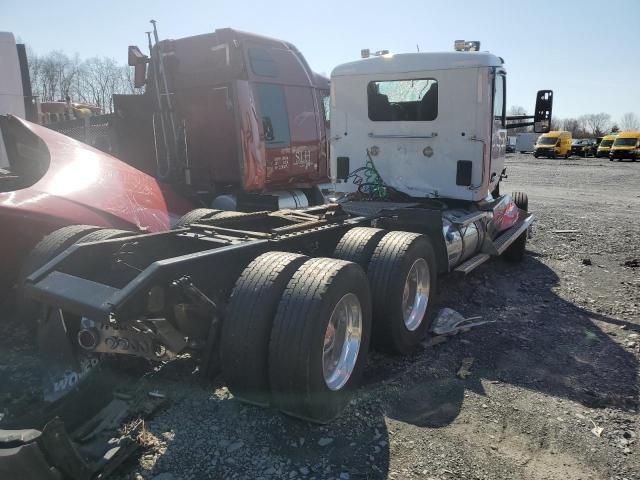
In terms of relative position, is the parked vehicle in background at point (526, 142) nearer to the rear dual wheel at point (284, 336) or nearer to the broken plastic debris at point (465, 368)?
the broken plastic debris at point (465, 368)

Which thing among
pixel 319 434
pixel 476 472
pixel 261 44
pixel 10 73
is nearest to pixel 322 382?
pixel 319 434

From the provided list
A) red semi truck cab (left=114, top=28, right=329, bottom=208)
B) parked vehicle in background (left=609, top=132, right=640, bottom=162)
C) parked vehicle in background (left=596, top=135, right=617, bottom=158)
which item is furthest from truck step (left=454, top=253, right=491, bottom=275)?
parked vehicle in background (left=596, top=135, right=617, bottom=158)

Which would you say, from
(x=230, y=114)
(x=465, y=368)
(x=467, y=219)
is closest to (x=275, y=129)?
(x=230, y=114)

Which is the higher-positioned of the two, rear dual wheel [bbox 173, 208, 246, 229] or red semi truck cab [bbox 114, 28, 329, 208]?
red semi truck cab [bbox 114, 28, 329, 208]

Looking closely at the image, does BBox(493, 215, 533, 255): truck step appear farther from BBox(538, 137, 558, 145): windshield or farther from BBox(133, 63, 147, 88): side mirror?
BBox(538, 137, 558, 145): windshield

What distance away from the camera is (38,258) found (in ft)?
12.5

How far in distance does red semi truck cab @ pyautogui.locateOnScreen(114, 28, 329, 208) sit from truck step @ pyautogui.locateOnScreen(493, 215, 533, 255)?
3234mm

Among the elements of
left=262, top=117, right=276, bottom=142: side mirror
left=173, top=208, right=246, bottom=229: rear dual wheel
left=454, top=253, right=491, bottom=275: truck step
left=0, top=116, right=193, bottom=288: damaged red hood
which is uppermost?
left=262, top=117, right=276, bottom=142: side mirror

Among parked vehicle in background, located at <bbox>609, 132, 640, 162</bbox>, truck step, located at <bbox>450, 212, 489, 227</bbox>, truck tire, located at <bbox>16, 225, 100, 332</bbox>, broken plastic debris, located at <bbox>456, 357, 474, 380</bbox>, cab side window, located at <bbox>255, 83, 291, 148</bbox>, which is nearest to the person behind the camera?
truck tire, located at <bbox>16, 225, 100, 332</bbox>

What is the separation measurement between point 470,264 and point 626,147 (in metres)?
38.9

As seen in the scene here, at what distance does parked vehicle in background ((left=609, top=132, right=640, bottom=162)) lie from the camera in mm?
37750

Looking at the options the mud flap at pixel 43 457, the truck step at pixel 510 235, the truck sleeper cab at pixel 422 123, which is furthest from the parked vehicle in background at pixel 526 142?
the mud flap at pixel 43 457

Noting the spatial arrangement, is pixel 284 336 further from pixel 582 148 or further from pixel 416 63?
pixel 582 148

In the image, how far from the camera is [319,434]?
307 centimetres
